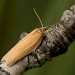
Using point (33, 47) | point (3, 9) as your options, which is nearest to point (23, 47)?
point (33, 47)

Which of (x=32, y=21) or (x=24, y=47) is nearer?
(x=24, y=47)

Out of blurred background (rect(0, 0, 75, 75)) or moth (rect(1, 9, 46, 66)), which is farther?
blurred background (rect(0, 0, 75, 75))

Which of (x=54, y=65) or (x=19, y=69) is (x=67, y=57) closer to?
(x=54, y=65)

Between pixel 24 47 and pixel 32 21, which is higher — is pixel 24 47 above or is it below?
below

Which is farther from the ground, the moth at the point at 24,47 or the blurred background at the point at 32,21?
the blurred background at the point at 32,21
